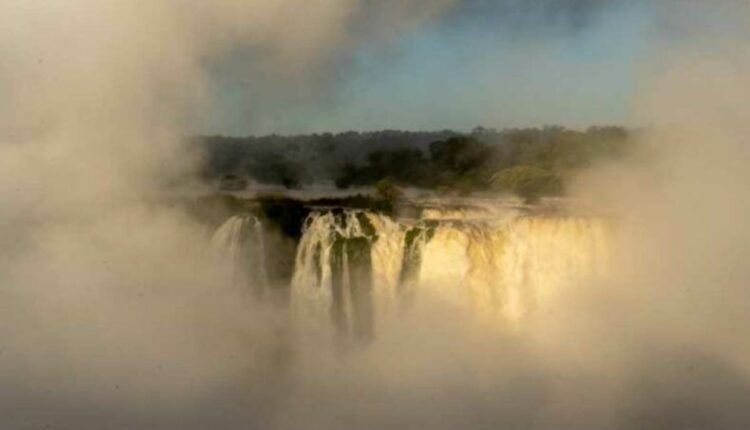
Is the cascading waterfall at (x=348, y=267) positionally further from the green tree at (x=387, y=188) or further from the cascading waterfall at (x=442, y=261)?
the green tree at (x=387, y=188)

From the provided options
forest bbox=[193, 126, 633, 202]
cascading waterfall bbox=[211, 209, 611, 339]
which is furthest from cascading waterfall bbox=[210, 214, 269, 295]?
forest bbox=[193, 126, 633, 202]

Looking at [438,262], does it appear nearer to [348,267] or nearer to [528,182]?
[348,267]

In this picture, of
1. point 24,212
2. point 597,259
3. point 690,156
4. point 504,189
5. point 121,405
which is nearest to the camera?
point 121,405

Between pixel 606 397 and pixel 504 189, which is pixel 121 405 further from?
pixel 504 189

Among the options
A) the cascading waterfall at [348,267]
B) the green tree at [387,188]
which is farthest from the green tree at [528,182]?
the cascading waterfall at [348,267]

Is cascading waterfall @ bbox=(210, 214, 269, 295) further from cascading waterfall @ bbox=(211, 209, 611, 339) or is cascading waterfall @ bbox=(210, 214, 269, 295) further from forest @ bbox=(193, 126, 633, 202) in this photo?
forest @ bbox=(193, 126, 633, 202)

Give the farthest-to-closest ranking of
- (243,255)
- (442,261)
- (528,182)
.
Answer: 1. (528,182)
2. (243,255)
3. (442,261)

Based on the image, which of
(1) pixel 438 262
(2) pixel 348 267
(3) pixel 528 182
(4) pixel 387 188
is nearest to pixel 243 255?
(2) pixel 348 267

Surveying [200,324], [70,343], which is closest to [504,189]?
[200,324]
